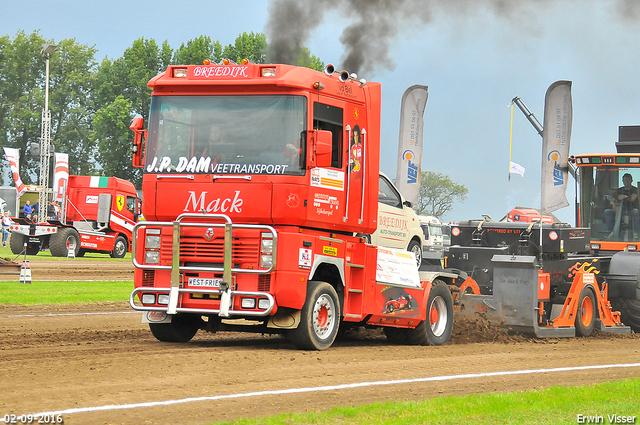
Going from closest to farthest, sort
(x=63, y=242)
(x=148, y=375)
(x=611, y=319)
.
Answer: (x=148, y=375) < (x=611, y=319) < (x=63, y=242)

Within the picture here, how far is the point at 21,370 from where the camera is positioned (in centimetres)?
795

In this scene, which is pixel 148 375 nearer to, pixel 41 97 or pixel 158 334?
pixel 158 334

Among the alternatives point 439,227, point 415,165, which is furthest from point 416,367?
point 439,227

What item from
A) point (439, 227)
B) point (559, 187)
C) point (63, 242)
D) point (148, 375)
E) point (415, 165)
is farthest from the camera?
point (439, 227)

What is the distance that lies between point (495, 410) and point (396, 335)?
17.5 feet

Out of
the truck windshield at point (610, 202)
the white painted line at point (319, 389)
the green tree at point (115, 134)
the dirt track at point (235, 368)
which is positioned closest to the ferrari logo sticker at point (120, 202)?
the dirt track at point (235, 368)

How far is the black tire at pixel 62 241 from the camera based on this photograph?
3359cm

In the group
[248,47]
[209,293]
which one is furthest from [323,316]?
[248,47]

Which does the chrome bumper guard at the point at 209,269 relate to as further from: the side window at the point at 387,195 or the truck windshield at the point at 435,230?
the truck windshield at the point at 435,230

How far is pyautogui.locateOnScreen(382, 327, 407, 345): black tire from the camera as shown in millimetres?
12219

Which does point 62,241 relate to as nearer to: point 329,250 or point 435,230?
point 329,250

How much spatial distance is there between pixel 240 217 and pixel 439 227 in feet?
A: 150

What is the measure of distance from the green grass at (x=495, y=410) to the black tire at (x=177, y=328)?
4861 mm

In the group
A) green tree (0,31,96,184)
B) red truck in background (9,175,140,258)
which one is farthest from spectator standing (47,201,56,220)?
green tree (0,31,96,184)
